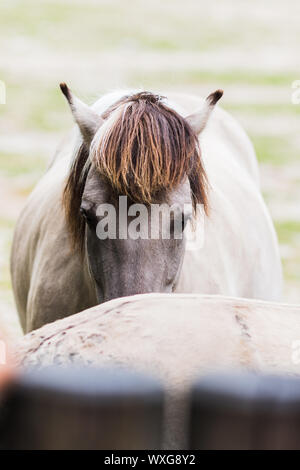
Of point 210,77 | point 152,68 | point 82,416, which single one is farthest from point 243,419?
point 152,68

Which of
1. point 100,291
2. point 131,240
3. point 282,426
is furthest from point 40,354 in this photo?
point 100,291

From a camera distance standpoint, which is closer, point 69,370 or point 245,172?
point 69,370

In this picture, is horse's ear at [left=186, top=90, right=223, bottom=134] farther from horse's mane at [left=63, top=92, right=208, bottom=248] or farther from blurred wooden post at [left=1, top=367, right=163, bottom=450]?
blurred wooden post at [left=1, top=367, right=163, bottom=450]

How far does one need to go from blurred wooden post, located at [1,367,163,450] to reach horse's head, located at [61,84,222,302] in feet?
4.65

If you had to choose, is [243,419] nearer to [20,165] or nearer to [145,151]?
[145,151]

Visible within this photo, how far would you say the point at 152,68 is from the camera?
13.7 metres

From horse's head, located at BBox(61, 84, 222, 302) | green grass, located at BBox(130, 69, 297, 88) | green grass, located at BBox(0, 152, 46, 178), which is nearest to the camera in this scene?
horse's head, located at BBox(61, 84, 222, 302)

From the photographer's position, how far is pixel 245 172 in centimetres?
421

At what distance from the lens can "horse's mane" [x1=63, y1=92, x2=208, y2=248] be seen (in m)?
2.30

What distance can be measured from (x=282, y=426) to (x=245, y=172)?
11.3 feet

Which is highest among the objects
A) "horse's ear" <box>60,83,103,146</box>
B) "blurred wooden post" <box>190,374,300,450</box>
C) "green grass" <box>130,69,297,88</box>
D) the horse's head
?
"green grass" <box>130,69,297,88</box>

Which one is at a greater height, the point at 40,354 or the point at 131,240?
the point at 131,240

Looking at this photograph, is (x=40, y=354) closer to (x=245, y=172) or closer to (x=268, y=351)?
(x=268, y=351)

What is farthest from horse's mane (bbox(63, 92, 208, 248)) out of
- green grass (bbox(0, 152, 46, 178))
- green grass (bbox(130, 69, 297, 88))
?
green grass (bbox(130, 69, 297, 88))
